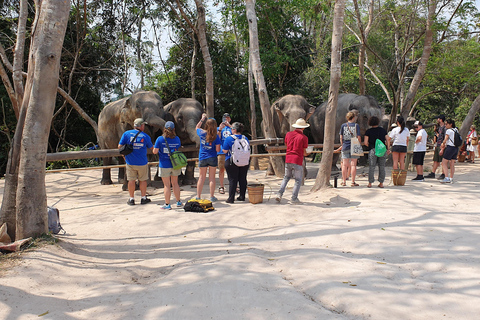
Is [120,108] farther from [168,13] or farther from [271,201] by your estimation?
[168,13]

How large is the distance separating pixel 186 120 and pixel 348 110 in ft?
17.2

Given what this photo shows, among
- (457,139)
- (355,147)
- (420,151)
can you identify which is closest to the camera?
(355,147)

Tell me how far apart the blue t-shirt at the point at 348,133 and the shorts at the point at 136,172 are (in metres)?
4.51

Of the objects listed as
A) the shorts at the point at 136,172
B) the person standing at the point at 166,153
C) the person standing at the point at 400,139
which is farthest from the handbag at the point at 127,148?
the person standing at the point at 400,139

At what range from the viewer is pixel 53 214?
5.96 meters

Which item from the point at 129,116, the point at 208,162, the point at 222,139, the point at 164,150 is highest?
the point at 129,116

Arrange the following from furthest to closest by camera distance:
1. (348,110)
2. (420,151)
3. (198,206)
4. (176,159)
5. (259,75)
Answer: (348,110) < (259,75) < (420,151) < (176,159) < (198,206)

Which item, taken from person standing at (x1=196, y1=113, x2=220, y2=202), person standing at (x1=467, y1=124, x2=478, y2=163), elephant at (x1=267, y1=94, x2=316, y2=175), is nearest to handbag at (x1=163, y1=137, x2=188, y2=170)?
person standing at (x1=196, y1=113, x2=220, y2=202)

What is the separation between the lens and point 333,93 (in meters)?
8.62

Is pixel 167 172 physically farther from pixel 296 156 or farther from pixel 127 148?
pixel 296 156

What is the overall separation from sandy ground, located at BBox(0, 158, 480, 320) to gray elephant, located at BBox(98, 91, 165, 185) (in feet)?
9.05

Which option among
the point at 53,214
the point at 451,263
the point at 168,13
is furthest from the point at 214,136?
the point at 168,13

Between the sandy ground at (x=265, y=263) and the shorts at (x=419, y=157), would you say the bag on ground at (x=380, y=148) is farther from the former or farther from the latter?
the shorts at (x=419, y=157)

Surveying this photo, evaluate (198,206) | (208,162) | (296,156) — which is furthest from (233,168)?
(296,156)
